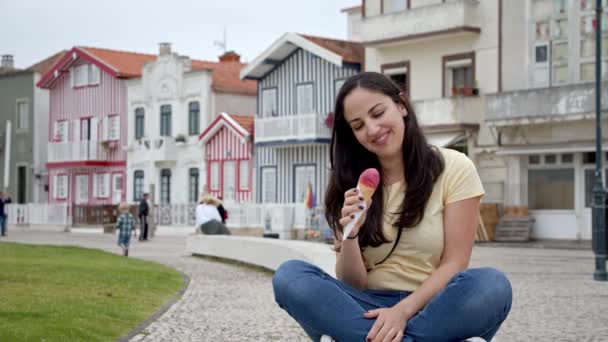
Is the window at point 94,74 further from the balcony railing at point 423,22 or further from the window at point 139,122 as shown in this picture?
the balcony railing at point 423,22

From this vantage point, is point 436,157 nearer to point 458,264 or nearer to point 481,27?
point 458,264

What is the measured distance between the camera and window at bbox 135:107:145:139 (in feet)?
182

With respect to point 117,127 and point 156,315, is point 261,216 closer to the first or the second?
point 117,127

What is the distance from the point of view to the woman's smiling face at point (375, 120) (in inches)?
222

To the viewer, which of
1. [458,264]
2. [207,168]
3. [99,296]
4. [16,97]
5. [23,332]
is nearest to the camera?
[458,264]

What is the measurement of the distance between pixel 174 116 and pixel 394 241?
48.0 meters

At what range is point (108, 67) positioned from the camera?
56.4 meters

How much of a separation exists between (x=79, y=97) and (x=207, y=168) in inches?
437

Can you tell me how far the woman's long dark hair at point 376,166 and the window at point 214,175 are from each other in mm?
44547

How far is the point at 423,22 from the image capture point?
130 feet

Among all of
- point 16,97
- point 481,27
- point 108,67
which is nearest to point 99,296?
point 481,27

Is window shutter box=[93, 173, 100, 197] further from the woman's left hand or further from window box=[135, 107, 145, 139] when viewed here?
the woman's left hand

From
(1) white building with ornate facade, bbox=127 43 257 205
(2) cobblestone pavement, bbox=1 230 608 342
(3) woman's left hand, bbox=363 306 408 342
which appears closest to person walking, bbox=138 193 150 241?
(1) white building with ornate facade, bbox=127 43 257 205

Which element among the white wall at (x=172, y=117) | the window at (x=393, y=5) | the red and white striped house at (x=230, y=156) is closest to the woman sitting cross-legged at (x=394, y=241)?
the window at (x=393, y=5)
